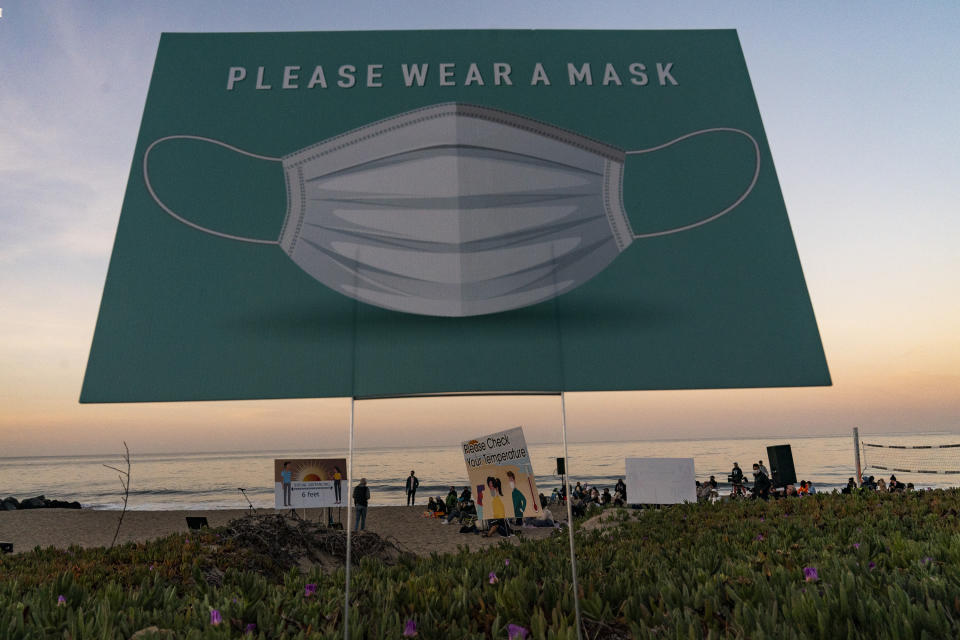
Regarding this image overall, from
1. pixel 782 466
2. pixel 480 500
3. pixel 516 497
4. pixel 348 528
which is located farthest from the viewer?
pixel 782 466

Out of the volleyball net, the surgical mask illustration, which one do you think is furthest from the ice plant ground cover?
the volleyball net

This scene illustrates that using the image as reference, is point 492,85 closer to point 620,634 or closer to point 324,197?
point 324,197

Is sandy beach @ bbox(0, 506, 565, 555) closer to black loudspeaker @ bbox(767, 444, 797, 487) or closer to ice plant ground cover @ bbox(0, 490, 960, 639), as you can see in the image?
black loudspeaker @ bbox(767, 444, 797, 487)

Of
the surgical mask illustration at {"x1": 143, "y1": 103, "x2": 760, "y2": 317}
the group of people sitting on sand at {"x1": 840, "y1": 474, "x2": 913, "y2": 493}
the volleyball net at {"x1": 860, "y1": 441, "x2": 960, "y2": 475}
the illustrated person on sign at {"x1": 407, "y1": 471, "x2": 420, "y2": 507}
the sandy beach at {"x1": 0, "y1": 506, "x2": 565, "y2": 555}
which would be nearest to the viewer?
the surgical mask illustration at {"x1": 143, "y1": 103, "x2": 760, "y2": 317}

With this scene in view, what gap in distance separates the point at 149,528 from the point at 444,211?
62.3 ft

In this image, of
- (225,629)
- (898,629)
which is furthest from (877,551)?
(225,629)

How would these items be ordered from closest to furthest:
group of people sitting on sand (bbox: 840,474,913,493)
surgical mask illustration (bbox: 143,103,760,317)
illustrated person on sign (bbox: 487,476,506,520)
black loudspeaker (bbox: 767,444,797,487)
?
surgical mask illustration (bbox: 143,103,760,317) → illustrated person on sign (bbox: 487,476,506,520) → group of people sitting on sand (bbox: 840,474,913,493) → black loudspeaker (bbox: 767,444,797,487)

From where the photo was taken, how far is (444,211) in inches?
136

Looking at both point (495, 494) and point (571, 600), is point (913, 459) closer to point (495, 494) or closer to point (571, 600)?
point (495, 494)

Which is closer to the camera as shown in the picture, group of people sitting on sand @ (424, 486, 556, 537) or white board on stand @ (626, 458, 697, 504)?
white board on stand @ (626, 458, 697, 504)

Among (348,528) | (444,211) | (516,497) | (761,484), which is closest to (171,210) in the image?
(444,211)

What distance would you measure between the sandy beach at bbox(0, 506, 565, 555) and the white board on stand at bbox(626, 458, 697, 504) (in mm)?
4033

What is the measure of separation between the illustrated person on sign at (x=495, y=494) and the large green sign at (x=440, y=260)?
184cm

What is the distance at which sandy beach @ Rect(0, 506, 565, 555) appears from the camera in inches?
587
